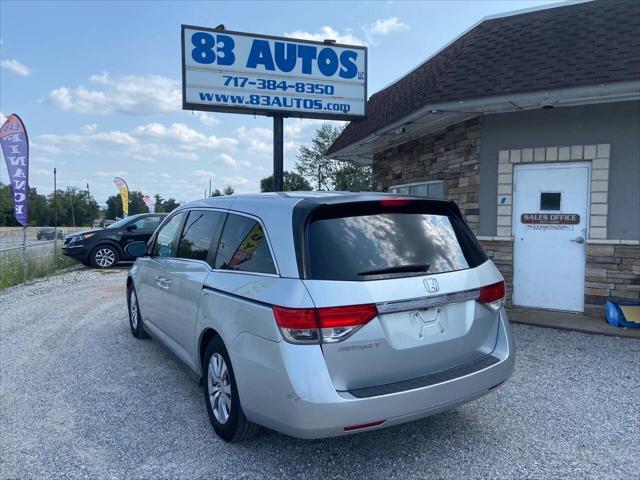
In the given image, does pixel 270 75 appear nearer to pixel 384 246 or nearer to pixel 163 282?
pixel 163 282

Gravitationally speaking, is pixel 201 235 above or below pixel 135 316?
above

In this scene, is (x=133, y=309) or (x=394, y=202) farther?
(x=133, y=309)

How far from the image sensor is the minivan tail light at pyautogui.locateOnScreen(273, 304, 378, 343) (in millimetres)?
2443

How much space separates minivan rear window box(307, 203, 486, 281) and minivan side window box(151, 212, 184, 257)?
2.33m

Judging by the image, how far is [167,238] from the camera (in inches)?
187

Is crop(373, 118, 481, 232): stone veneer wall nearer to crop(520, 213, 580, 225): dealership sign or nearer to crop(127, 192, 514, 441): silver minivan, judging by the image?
crop(520, 213, 580, 225): dealership sign

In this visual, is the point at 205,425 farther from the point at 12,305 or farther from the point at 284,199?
the point at 12,305

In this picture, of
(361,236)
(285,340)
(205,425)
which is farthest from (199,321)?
(361,236)

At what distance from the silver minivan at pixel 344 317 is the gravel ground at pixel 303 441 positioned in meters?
0.40

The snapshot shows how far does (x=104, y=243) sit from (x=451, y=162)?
10.1 metres

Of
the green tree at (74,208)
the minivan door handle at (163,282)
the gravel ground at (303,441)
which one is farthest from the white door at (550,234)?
the green tree at (74,208)

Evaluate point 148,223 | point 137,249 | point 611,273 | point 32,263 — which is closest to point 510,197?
point 611,273

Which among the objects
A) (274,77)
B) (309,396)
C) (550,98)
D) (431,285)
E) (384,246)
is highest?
(274,77)

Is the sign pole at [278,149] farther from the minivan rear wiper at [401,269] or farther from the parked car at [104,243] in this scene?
the minivan rear wiper at [401,269]
